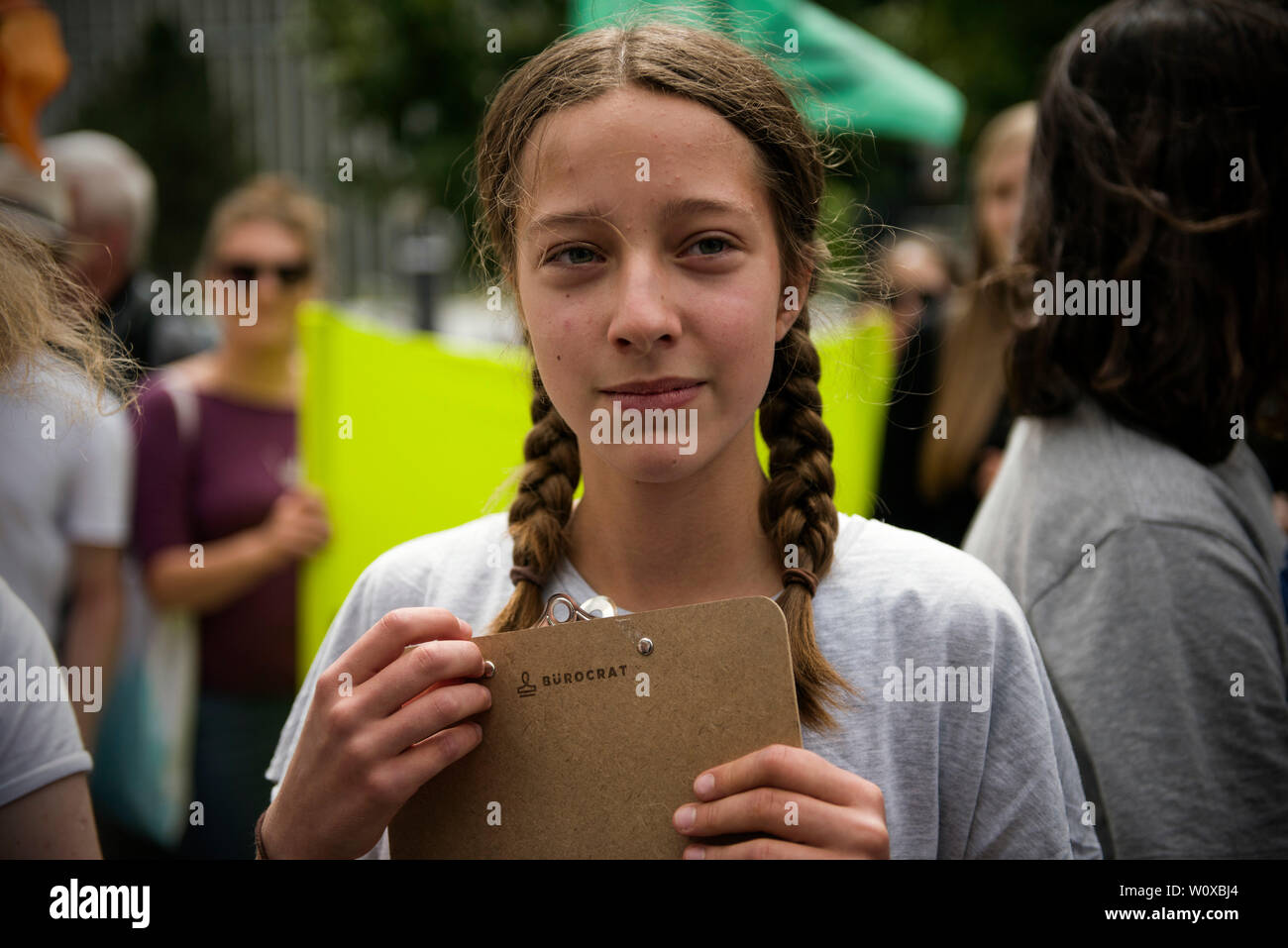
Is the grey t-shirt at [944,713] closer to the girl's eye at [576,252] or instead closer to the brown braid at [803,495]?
the brown braid at [803,495]

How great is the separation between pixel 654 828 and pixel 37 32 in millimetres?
2590

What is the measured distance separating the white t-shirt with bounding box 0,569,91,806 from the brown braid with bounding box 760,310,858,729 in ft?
2.84

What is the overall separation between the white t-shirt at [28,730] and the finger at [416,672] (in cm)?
46

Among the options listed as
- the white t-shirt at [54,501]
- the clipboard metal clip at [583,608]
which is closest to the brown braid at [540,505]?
the clipboard metal clip at [583,608]

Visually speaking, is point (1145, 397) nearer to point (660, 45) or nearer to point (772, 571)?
point (772, 571)

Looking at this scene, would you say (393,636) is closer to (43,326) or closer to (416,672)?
(416,672)

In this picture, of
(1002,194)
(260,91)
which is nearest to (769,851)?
(1002,194)

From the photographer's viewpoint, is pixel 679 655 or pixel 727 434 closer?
pixel 679 655

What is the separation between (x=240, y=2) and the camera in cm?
2069

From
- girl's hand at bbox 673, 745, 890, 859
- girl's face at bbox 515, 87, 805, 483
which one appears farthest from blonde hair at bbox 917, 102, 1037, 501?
girl's hand at bbox 673, 745, 890, 859

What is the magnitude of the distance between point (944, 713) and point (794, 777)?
11.9 inches

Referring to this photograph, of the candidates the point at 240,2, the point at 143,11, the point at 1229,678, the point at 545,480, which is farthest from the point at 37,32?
the point at 143,11

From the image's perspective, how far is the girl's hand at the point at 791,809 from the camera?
1080 millimetres

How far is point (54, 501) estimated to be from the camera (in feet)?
8.30
